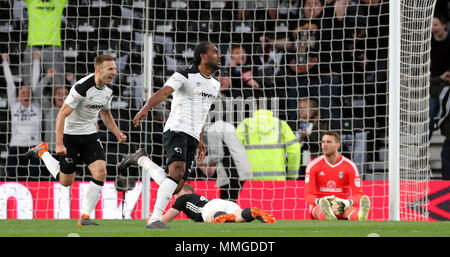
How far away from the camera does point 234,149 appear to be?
10.8 meters

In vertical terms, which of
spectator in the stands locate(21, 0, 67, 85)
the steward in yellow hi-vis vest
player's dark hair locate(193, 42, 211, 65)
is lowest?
the steward in yellow hi-vis vest

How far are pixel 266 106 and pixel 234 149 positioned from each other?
1236 millimetres

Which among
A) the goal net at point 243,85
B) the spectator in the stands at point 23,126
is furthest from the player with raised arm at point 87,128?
Result: the spectator in the stands at point 23,126

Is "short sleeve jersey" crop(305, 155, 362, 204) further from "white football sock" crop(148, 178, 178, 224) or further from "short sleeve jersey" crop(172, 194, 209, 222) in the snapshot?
"white football sock" crop(148, 178, 178, 224)

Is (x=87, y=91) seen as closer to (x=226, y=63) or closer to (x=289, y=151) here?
(x=289, y=151)

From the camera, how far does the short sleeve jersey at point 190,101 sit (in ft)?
24.6

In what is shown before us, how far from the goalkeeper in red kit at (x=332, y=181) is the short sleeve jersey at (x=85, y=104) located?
8.86 feet

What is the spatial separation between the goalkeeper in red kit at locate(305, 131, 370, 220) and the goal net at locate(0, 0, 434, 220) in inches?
26.0

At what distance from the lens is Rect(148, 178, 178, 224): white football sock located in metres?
7.18

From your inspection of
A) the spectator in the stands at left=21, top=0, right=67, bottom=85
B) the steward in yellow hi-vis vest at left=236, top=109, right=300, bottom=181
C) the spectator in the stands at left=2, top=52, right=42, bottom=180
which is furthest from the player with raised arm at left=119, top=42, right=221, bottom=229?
the spectator in the stands at left=21, top=0, right=67, bottom=85

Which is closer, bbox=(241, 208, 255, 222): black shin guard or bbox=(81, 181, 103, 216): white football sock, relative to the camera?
bbox=(241, 208, 255, 222): black shin guard

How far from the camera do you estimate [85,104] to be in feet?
27.7

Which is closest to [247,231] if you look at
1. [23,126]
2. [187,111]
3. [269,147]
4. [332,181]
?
[187,111]

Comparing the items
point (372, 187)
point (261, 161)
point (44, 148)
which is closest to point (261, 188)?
point (261, 161)
